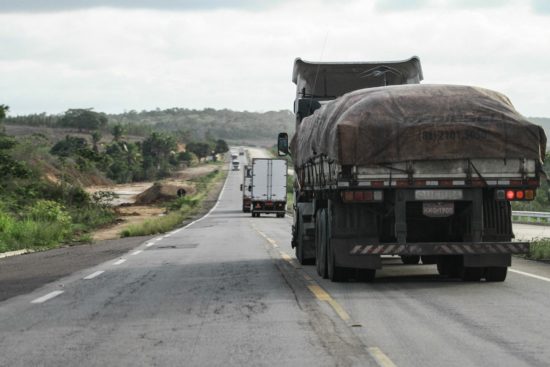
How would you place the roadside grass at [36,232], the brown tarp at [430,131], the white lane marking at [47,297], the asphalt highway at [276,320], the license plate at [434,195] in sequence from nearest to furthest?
the asphalt highway at [276,320], the white lane marking at [47,297], the brown tarp at [430,131], the license plate at [434,195], the roadside grass at [36,232]

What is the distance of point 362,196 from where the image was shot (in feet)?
41.1

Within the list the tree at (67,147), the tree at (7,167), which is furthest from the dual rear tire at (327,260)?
the tree at (67,147)

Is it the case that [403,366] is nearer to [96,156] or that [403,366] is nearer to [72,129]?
[96,156]

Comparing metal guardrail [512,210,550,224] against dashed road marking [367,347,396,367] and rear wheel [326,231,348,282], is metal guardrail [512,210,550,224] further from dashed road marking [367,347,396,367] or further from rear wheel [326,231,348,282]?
dashed road marking [367,347,396,367]

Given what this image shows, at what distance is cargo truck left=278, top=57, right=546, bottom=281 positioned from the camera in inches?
490

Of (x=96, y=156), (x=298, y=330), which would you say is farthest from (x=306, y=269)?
(x=96, y=156)

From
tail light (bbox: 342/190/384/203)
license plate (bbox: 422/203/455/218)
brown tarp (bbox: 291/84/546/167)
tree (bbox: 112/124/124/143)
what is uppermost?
tree (bbox: 112/124/124/143)

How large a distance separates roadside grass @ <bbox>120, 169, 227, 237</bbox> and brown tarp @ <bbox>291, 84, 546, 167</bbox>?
22959 mm

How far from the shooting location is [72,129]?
199 meters

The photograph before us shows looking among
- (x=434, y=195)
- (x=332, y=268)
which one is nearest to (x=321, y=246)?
(x=332, y=268)

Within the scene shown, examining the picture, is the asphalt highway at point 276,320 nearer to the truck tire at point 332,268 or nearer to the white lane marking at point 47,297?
the white lane marking at point 47,297

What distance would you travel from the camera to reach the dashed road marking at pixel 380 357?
719cm

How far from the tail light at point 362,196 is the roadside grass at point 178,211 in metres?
22.9

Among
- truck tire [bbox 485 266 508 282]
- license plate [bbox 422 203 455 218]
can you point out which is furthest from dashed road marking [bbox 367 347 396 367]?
truck tire [bbox 485 266 508 282]
